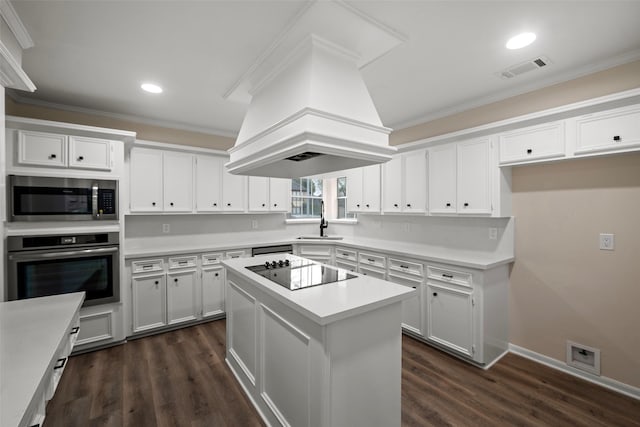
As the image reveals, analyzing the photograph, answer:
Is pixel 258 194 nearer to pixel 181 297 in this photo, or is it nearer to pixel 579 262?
pixel 181 297

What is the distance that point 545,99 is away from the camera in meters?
2.56

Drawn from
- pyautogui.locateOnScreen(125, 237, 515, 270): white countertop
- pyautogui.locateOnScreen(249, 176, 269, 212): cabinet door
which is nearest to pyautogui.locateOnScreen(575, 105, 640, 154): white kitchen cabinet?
pyautogui.locateOnScreen(125, 237, 515, 270): white countertop

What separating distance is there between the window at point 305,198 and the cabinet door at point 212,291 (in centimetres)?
178

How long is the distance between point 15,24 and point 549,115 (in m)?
3.88

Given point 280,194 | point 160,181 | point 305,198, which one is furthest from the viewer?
point 305,198

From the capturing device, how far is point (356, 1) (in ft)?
5.14

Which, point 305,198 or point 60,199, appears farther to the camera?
point 305,198

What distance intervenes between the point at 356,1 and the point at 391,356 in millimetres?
2088

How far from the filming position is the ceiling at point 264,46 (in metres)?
1.65

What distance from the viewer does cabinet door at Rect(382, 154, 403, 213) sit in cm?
365

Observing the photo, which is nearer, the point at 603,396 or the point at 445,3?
the point at 445,3

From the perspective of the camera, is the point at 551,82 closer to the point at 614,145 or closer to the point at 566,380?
the point at 614,145

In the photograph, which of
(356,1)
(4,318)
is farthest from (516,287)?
(4,318)

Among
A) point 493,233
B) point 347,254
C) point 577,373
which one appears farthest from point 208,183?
point 577,373
